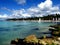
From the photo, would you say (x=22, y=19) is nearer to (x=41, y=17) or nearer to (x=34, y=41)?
(x=41, y=17)

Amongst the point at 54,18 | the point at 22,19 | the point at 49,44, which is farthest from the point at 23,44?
the point at 22,19

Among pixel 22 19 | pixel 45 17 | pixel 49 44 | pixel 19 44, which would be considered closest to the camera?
pixel 49 44

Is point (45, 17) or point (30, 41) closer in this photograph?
Answer: point (30, 41)

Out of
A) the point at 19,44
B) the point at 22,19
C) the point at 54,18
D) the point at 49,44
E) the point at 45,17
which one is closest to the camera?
the point at 49,44

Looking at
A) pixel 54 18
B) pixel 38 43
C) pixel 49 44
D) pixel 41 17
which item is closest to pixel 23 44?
pixel 38 43

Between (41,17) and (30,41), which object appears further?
(41,17)

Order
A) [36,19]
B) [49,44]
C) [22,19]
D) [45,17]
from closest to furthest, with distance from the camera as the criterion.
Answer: [49,44] → [45,17] → [36,19] → [22,19]

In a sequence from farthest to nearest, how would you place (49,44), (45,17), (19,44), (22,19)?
(22,19), (45,17), (19,44), (49,44)

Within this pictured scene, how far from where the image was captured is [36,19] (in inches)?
6240

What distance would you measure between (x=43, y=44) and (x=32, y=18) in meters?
144

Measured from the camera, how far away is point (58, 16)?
450ft

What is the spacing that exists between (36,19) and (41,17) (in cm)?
781

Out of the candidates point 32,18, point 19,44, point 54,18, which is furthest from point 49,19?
point 19,44

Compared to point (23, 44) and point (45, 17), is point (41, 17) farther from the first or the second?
point (23, 44)
